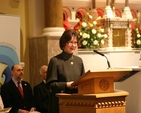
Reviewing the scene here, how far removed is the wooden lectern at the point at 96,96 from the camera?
12.2 ft

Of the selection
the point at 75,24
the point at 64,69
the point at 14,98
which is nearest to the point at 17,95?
the point at 14,98

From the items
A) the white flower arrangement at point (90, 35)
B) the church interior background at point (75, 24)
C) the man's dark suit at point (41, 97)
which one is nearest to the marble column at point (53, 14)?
the church interior background at point (75, 24)

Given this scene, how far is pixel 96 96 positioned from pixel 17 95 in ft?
8.53

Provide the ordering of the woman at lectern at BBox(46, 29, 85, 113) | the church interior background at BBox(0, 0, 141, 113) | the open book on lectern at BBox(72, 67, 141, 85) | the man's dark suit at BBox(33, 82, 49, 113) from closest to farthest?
the open book on lectern at BBox(72, 67, 141, 85) < the woman at lectern at BBox(46, 29, 85, 113) < the man's dark suit at BBox(33, 82, 49, 113) < the church interior background at BBox(0, 0, 141, 113)

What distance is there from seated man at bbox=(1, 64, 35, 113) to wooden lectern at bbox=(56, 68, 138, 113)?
2.03m

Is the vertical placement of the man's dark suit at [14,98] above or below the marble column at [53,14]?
below

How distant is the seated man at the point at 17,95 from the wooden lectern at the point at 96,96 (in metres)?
2.03

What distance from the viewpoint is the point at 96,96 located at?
3682mm

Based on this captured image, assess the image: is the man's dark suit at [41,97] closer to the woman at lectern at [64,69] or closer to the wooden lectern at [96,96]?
the woman at lectern at [64,69]

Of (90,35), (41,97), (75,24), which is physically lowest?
(41,97)

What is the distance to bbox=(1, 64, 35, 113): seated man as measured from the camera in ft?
19.2

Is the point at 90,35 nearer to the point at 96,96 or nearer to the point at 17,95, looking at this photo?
the point at 17,95

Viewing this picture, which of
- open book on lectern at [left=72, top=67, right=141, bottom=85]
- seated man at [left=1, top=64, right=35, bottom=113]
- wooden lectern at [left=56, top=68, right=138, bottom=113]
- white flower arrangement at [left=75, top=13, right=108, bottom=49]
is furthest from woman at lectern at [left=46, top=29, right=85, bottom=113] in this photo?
white flower arrangement at [left=75, top=13, right=108, bottom=49]

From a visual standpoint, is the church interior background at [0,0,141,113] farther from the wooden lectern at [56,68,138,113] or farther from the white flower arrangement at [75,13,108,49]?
the wooden lectern at [56,68,138,113]
